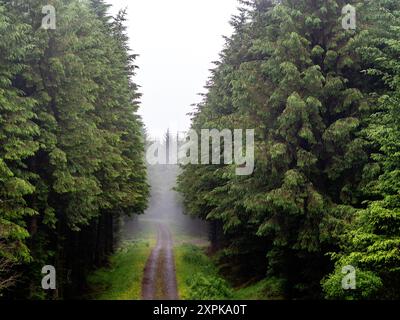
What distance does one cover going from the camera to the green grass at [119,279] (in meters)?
24.9

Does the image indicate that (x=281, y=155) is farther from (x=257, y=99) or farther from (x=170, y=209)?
(x=170, y=209)

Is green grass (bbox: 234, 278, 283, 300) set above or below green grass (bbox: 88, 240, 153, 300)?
above

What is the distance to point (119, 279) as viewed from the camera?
2891cm

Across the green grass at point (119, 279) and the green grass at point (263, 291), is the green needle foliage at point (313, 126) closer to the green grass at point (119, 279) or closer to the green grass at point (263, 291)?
the green grass at point (263, 291)

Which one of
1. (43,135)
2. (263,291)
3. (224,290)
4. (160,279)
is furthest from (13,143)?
(160,279)

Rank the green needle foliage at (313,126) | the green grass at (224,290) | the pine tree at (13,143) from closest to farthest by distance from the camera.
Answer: the pine tree at (13,143) → the green needle foliage at (313,126) → the green grass at (224,290)

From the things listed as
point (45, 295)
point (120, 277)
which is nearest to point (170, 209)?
point (120, 277)

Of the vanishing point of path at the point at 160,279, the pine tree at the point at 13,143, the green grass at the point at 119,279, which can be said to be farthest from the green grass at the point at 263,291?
the pine tree at the point at 13,143

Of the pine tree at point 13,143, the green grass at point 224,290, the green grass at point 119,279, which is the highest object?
the pine tree at point 13,143

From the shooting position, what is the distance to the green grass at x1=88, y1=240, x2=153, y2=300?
24922 mm

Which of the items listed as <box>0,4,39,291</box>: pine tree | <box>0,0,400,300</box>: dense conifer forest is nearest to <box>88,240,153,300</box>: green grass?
<box>0,0,400,300</box>: dense conifer forest

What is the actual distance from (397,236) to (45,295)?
1357 centimetres

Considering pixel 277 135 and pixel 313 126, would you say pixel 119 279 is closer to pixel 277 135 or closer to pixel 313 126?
pixel 277 135

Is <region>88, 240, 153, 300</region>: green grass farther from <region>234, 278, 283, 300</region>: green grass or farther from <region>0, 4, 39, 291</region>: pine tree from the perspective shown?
A: <region>0, 4, 39, 291</region>: pine tree
